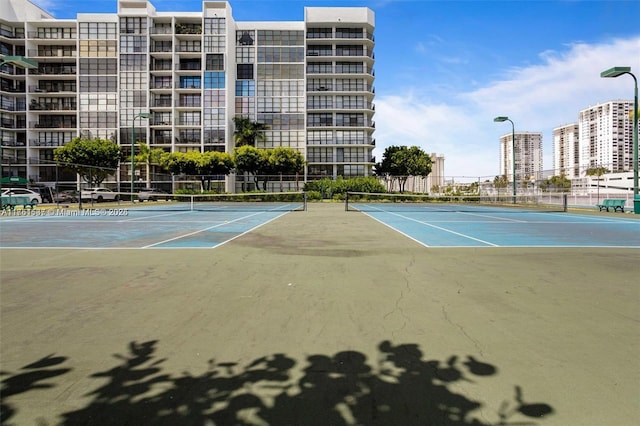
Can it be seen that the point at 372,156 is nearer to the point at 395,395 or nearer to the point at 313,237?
the point at 313,237

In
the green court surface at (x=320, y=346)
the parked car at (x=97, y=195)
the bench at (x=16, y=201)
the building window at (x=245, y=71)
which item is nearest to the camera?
the green court surface at (x=320, y=346)

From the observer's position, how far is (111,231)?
15.2 metres

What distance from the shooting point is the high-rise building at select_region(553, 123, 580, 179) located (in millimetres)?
100294

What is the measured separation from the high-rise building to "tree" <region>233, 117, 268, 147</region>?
228ft

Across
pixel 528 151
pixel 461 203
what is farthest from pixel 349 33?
pixel 528 151

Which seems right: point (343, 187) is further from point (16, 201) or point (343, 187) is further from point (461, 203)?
point (16, 201)

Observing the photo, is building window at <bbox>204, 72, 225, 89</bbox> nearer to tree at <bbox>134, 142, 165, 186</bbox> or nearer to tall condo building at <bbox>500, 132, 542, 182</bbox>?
tree at <bbox>134, 142, 165, 186</bbox>

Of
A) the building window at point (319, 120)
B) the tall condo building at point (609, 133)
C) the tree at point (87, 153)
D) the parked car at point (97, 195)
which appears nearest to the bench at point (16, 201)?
the parked car at point (97, 195)

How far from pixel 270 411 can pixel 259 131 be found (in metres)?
71.7

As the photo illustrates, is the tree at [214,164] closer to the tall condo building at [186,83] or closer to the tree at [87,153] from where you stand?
the tall condo building at [186,83]

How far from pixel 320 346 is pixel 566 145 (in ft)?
396

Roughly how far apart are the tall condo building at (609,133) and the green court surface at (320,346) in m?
84.8

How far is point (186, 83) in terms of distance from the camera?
240 feet

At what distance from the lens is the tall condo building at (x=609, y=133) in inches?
3068
